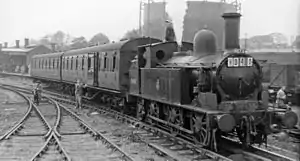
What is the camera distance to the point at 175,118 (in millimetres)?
9883

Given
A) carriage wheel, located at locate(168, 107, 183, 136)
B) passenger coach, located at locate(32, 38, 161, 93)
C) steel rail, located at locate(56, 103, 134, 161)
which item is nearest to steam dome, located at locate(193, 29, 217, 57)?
carriage wheel, located at locate(168, 107, 183, 136)

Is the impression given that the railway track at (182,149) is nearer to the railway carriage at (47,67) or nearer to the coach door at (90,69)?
the coach door at (90,69)

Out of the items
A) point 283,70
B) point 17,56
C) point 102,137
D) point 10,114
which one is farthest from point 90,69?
point 17,56

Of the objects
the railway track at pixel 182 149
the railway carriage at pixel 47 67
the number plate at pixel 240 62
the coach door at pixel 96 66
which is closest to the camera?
the railway track at pixel 182 149

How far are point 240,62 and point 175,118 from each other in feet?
8.22

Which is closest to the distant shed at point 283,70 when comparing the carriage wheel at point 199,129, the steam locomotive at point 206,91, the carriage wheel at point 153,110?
the steam locomotive at point 206,91

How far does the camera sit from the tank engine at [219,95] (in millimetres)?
8125

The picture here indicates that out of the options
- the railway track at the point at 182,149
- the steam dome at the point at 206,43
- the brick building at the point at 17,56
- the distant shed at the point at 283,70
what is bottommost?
the railway track at the point at 182,149

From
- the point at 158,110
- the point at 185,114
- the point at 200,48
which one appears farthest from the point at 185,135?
the point at 200,48

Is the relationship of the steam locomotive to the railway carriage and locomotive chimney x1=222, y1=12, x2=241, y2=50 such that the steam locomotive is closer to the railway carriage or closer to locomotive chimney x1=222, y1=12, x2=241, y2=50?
locomotive chimney x1=222, y1=12, x2=241, y2=50

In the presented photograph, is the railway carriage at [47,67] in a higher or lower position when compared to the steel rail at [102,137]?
higher

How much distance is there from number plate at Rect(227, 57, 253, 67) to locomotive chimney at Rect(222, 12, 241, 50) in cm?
36

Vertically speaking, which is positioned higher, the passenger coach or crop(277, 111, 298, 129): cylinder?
the passenger coach

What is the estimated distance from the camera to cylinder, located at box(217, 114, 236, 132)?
761 cm
